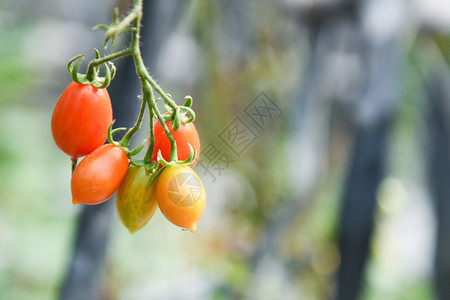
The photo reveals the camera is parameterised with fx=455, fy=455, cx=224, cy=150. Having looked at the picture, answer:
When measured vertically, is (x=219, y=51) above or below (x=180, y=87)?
above

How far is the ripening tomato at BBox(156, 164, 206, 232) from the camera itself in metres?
0.37

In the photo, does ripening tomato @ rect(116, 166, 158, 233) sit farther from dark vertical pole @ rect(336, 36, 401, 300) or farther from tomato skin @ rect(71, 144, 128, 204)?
dark vertical pole @ rect(336, 36, 401, 300)

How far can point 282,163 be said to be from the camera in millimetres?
2113

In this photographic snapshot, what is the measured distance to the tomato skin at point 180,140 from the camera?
41 centimetres

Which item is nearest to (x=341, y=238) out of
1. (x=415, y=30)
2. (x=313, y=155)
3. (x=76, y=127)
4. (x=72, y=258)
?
(x=313, y=155)

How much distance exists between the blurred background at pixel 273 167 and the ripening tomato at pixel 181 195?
0.33 metres

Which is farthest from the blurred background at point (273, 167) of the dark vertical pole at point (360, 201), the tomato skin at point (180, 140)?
the tomato skin at point (180, 140)

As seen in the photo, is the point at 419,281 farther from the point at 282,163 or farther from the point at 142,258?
the point at 142,258

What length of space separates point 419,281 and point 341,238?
1147mm

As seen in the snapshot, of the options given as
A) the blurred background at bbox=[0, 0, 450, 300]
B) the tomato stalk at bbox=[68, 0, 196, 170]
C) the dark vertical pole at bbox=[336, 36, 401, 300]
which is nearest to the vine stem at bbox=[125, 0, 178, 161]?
the tomato stalk at bbox=[68, 0, 196, 170]

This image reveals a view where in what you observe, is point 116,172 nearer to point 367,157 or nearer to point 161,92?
point 161,92

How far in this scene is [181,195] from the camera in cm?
37

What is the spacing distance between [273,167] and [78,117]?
1598 millimetres

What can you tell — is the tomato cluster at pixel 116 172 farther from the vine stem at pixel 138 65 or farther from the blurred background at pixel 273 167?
the blurred background at pixel 273 167
